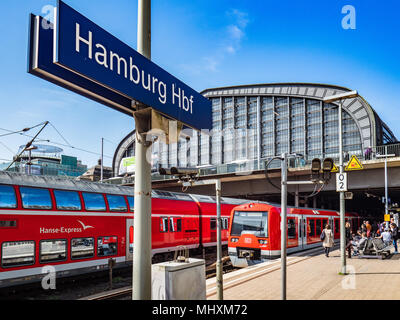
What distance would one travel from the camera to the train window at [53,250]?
10688 mm

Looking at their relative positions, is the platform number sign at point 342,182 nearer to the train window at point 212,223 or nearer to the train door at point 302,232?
the train door at point 302,232

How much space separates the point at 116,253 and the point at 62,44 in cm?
1185

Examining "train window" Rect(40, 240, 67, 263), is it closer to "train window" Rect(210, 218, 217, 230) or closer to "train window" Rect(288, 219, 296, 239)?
"train window" Rect(210, 218, 217, 230)

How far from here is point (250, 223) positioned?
53.3ft

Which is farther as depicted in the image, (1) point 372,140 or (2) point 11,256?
(1) point 372,140

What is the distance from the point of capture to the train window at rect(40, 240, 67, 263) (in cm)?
1069

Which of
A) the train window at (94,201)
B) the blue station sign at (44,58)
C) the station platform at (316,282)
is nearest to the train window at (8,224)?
the train window at (94,201)

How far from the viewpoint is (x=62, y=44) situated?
2799 mm

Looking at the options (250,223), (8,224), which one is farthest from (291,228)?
(8,224)

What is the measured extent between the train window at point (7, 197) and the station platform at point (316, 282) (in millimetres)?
6102

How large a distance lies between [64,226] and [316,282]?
26.6ft

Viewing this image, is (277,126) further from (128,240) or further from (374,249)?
(128,240)
